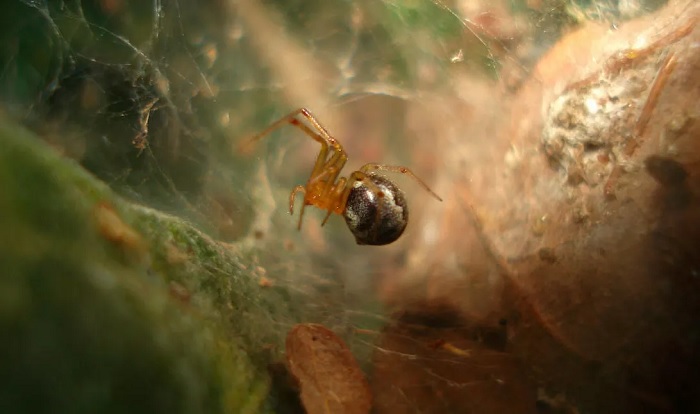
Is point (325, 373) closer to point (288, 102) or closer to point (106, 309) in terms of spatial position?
point (106, 309)

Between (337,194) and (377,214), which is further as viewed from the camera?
(337,194)

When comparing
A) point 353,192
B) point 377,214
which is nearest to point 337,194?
point 353,192

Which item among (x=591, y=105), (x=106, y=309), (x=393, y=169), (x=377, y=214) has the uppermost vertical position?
(x=591, y=105)

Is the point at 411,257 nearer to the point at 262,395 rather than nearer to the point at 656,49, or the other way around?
the point at 262,395

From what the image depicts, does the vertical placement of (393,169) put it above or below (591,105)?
below

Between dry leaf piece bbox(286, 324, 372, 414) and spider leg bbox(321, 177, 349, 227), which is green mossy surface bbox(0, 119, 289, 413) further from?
spider leg bbox(321, 177, 349, 227)

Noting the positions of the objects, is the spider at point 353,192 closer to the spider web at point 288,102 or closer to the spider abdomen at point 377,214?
the spider abdomen at point 377,214

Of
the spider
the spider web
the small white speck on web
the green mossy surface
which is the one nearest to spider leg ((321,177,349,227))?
the spider
